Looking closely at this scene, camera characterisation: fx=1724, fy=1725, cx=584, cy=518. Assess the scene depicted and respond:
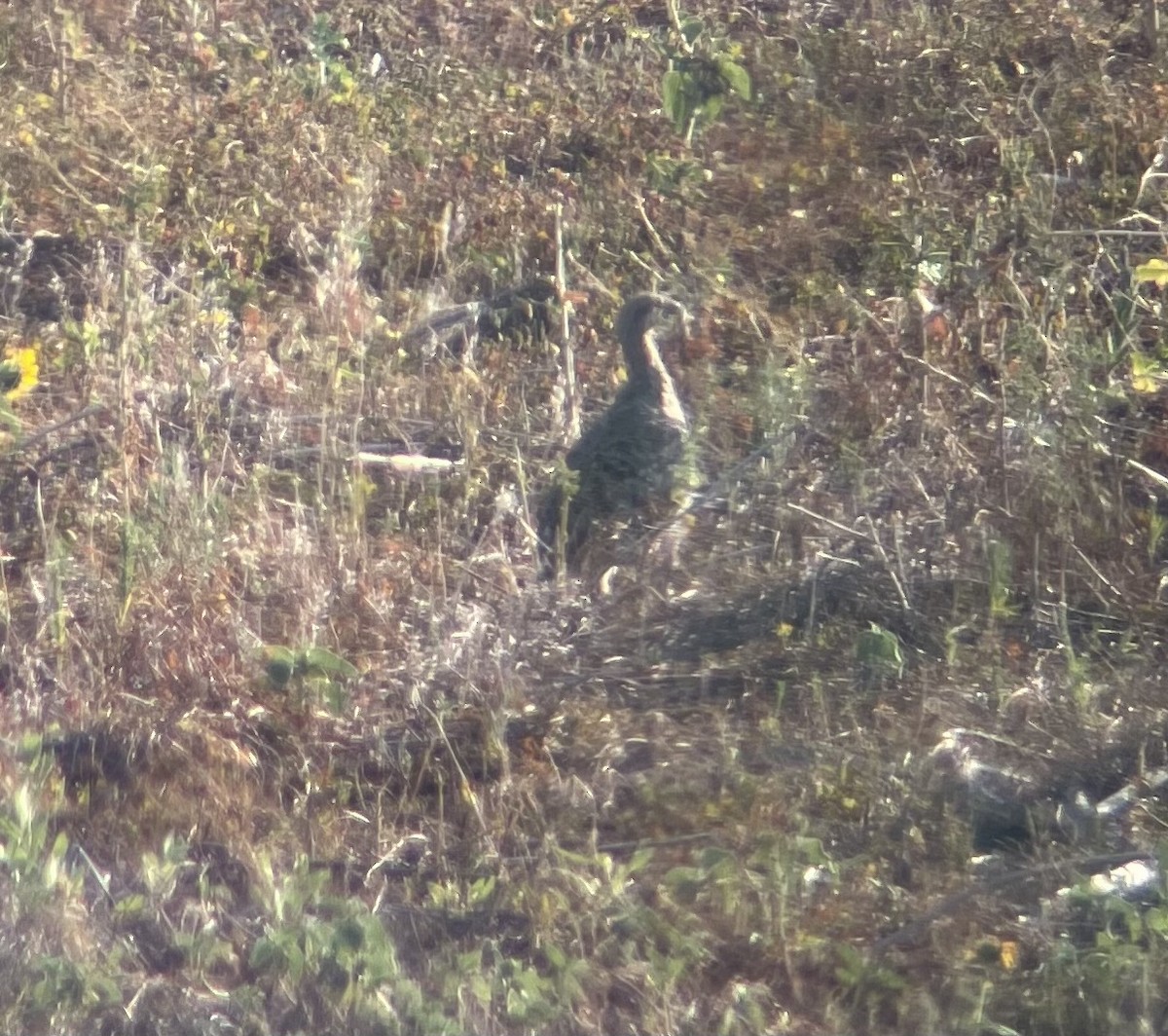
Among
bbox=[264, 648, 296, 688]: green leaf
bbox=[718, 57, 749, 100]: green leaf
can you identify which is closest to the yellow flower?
bbox=[264, 648, 296, 688]: green leaf

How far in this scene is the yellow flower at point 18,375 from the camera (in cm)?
502

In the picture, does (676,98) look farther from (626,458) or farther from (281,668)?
(281,668)

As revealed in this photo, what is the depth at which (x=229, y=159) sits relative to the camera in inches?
266

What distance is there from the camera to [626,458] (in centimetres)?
488

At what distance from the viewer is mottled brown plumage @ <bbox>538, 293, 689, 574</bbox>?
4.69 meters

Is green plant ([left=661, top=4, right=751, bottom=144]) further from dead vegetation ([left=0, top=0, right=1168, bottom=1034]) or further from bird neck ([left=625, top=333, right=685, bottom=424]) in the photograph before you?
bird neck ([left=625, top=333, right=685, bottom=424])

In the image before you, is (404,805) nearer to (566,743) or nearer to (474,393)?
(566,743)

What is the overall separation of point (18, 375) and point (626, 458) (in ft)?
5.99

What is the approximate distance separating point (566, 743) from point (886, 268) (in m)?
2.52

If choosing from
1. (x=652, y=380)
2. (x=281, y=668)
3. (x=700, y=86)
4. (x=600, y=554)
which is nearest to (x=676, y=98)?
(x=700, y=86)

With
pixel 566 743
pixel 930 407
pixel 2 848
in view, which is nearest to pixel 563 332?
pixel 930 407

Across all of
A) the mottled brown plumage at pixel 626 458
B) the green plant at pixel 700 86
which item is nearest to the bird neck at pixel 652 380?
the mottled brown plumage at pixel 626 458

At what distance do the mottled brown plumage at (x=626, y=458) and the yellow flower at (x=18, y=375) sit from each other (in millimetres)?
1580

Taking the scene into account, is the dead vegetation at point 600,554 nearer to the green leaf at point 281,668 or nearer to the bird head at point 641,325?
the green leaf at point 281,668
